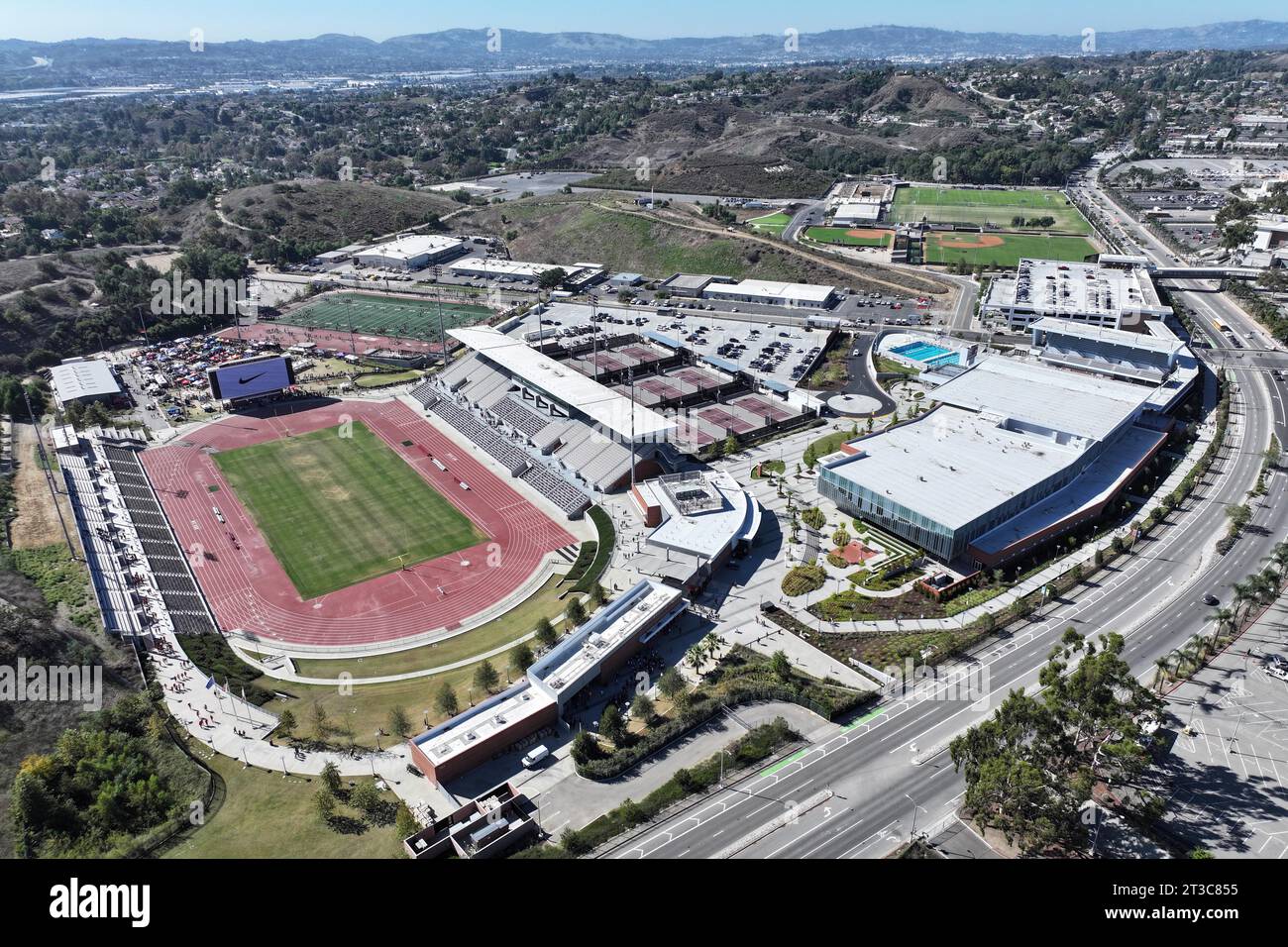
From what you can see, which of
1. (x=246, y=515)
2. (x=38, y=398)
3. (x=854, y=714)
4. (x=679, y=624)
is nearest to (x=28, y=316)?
(x=38, y=398)

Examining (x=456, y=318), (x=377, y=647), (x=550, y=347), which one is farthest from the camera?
(x=456, y=318)

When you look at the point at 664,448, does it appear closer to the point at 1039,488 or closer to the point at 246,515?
the point at 1039,488

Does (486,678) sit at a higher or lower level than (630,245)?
lower

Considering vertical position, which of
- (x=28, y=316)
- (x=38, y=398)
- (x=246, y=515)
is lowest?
(x=246, y=515)

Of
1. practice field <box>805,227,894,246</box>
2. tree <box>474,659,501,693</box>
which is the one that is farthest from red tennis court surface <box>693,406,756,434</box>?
practice field <box>805,227,894,246</box>

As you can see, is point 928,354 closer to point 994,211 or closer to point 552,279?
point 552,279

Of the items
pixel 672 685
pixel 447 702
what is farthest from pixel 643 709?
pixel 447 702

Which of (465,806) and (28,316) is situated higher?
(28,316)
